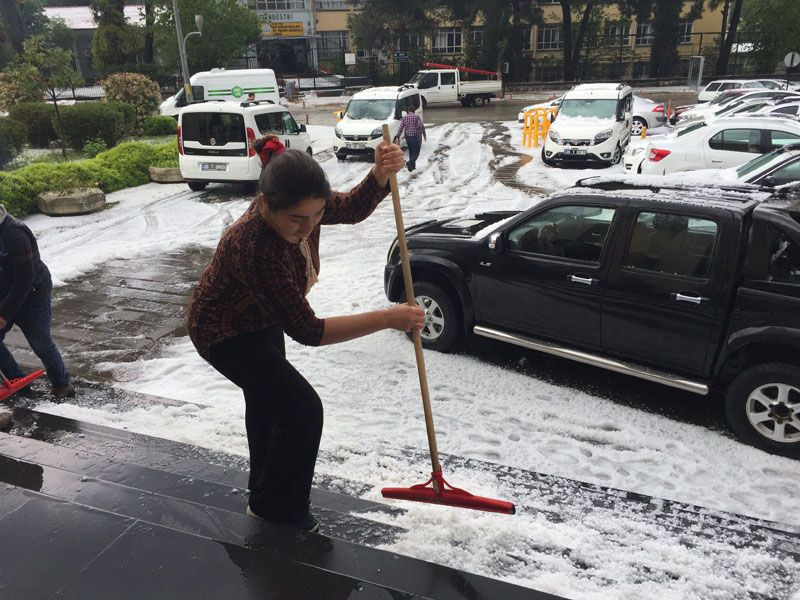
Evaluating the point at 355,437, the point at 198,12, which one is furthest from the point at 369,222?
the point at 198,12

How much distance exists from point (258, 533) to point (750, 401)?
3.37m

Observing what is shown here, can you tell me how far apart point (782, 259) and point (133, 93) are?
2158 centimetres

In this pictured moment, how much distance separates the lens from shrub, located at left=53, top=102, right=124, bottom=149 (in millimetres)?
17359

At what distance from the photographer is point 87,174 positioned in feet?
42.2

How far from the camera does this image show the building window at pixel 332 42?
168 ft

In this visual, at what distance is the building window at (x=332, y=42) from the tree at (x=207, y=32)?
15.3 metres

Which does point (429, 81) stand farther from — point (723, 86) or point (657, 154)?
point (657, 154)

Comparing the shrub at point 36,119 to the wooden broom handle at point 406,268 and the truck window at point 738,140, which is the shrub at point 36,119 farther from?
the wooden broom handle at point 406,268

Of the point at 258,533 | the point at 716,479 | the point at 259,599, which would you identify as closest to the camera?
the point at 259,599

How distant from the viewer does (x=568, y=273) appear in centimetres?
498

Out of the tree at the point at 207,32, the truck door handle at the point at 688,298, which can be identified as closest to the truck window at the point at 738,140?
the truck door handle at the point at 688,298

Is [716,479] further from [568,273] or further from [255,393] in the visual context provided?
[255,393]

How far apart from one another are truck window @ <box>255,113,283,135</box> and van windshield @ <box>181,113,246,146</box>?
487mm

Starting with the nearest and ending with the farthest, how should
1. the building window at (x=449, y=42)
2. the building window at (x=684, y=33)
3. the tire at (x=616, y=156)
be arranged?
the tire at (x=616, y=156)
the building window at (x=684, y=33)
the building window at (x=449, y=42)
